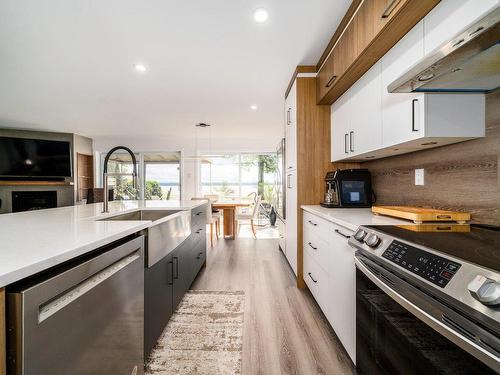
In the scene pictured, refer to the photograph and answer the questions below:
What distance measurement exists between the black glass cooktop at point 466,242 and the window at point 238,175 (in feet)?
18.7

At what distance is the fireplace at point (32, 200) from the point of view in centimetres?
599

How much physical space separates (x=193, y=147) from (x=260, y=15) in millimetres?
5219

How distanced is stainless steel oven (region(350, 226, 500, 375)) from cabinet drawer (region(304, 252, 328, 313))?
64cm

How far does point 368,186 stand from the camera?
2326mm

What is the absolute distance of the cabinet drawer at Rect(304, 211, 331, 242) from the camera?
1.81m

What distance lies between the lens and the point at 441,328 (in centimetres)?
67

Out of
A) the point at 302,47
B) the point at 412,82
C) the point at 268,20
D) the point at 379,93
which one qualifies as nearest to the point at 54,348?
the point at 412,82

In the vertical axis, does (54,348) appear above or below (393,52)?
below

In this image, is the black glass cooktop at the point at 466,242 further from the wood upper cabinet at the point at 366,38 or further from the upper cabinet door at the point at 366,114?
the wood upper cabinet at the point at 366,38

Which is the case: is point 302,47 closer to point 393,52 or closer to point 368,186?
point 393,52

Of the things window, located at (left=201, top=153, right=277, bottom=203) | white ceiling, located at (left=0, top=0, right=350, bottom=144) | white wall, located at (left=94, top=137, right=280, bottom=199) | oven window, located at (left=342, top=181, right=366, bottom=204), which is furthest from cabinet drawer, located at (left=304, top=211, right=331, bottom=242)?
white wall, located at (left=94, top=137, right=280, bottom=199)

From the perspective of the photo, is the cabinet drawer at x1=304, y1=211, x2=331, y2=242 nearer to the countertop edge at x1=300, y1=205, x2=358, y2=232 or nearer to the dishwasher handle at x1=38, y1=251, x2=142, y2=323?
the countertop edge at x1=300, y1=205, x2=358, y2=232

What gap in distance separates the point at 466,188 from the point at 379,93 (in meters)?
0.80

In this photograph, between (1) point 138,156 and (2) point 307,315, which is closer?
(2) point 307,315
